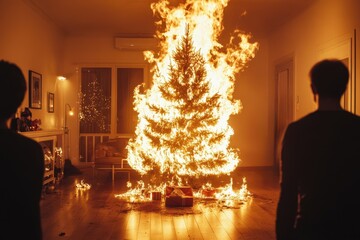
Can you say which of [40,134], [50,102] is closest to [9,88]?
[40,134]

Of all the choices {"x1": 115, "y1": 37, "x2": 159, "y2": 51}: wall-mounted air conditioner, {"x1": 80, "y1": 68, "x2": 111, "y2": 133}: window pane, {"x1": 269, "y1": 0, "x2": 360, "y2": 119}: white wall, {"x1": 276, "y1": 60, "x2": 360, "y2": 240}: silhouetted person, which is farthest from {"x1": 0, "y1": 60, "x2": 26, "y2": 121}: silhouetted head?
{"x1": 80, "y1": 68, "x2": 111, "y2": 133}: window pane

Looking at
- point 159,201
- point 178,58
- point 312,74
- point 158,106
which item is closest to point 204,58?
point 178,58

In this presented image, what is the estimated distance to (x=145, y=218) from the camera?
546cm

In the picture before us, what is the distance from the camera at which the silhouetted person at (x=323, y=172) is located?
1.54 meters

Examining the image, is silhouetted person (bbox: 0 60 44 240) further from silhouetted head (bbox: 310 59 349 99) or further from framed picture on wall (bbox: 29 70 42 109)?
framed picture on wall (bbox: 29 70 42 109)

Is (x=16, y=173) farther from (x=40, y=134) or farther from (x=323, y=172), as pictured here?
(x=40, y=134)

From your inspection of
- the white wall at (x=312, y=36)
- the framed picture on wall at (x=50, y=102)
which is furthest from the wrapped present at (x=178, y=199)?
the framed picture on wall at (x=50, y=102)

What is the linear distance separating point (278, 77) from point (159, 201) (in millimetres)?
5152

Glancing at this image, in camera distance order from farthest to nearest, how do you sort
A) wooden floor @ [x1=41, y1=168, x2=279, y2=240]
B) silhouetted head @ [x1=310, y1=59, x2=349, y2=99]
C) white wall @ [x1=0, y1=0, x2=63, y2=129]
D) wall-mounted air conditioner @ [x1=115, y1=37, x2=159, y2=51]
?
wall-mounted air conditioner @ [x1=115, y1=37, x2=159, y2=51], white wall @ [x1=0, y1=0, x2=63, y2=129], wooden floor @ [x1=41, y1=168, x2=279, y2=240], silhouetted head @ [x1=310, y1=59, x2=349, y2=99]

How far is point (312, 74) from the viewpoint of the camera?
169cm

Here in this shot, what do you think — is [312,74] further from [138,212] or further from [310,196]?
[138,212]

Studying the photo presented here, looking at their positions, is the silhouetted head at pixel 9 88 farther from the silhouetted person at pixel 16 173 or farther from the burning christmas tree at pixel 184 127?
the burning christmas tree at pixel 184 127

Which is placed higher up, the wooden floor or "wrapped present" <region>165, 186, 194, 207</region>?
"wrapped present" <region>165, 186, 194, 207</region>

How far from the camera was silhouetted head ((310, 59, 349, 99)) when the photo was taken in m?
1.65
